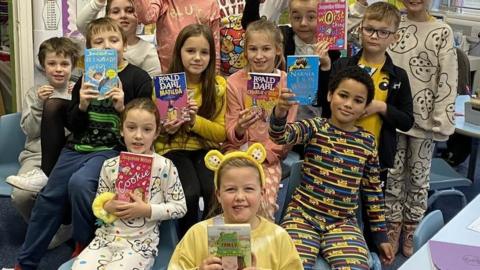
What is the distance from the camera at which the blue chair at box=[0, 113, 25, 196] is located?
314 cm

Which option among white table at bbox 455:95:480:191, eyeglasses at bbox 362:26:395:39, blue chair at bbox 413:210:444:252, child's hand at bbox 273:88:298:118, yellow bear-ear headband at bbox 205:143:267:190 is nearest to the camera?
blue chair at bbox 413:210:444:252

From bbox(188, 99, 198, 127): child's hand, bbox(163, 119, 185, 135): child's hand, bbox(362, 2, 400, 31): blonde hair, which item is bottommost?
bbox(163, 119, 185, 135): child's hand

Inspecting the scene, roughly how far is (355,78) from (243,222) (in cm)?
84

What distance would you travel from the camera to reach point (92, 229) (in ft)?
8.29

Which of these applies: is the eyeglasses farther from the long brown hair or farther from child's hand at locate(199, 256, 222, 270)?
child's hand at locate(199, 256, 222, 270)

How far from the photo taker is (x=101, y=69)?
250cm

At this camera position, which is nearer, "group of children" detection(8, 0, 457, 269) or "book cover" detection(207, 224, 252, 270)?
"book cover" detection(207, 224, 252, 270)

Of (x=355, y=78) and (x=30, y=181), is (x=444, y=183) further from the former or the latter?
(x=30, y=181)

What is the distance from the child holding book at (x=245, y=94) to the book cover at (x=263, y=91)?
0.17m

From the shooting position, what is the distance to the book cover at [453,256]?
1712mm

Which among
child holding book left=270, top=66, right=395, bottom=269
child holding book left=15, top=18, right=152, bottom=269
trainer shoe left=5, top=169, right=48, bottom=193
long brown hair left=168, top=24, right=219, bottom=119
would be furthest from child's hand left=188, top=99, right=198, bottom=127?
trainer shoe left=5, top=169, right=48, bottom=193

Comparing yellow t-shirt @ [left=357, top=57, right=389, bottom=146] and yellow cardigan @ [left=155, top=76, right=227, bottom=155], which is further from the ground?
yellow t-shirt @ [left=357, top=57, right=389, bottom=146]

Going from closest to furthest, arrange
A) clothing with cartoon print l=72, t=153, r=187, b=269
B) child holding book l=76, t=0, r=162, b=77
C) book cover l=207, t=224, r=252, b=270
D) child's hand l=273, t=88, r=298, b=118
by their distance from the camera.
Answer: book cover l=207, t=224, r=252, b=270 < clothing with cartoon print l=72, t=153, r=187, b=269 < child's hand l=273, t=88, r=298, b=118 < child holding book l=76, t=0, r=162, b=77

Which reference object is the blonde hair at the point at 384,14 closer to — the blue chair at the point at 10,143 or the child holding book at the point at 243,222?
the child holding book at the point at 243,222
